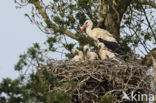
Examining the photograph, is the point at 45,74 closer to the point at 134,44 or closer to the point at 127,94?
the point at 127,94

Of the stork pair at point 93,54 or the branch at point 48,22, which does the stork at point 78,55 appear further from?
the branch at point 48,22

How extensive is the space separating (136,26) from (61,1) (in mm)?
1805

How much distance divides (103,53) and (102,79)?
1627mm

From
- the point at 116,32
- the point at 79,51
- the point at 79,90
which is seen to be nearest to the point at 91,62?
the point at 79,90

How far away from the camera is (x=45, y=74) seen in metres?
7.42

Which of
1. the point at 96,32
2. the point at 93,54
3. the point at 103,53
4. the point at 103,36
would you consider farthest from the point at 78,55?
the point at 96,32

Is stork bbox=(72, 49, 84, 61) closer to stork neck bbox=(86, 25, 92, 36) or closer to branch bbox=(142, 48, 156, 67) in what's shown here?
stork neck bbox=(86, 25, 92, 36)

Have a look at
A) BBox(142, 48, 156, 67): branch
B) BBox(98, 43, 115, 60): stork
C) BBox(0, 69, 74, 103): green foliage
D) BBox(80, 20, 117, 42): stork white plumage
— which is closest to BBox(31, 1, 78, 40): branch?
BBox(80, 20, 117, 42): stork white plumage

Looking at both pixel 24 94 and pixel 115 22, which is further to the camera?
pixel 115 22

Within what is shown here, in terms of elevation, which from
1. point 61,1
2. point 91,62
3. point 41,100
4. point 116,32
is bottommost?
point 41,100

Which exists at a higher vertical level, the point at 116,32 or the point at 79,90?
the point at 116,32

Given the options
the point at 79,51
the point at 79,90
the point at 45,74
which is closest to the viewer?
the point at 45,74

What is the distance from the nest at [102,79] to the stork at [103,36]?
1.50m

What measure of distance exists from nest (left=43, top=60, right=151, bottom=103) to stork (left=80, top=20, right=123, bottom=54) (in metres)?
1.50
